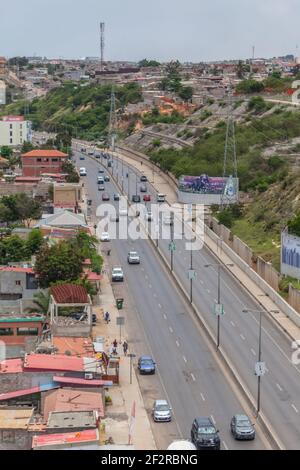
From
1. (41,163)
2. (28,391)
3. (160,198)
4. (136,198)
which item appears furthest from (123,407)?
(41,163)

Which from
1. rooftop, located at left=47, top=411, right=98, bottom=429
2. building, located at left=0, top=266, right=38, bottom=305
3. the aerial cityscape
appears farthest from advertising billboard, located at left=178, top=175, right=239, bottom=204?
rooftop, located at left=47, top=411, right=98, bottom=429

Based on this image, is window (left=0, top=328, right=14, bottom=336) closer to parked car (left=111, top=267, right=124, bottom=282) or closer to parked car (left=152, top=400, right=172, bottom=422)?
parked car (left=152, top=400, right=172, bottom=422)

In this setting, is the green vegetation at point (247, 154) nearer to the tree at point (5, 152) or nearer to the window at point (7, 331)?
the tree at point (5, 152)

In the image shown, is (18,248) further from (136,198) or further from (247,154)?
(247,154)

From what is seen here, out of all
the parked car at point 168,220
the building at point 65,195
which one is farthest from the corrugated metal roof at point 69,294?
the building at point 65,195

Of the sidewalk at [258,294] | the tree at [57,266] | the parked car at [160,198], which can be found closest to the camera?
the sidewalk at [258,294]
